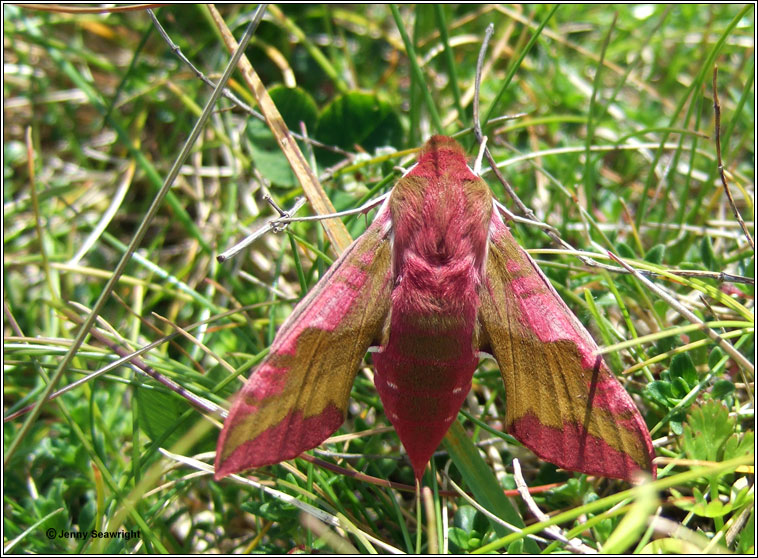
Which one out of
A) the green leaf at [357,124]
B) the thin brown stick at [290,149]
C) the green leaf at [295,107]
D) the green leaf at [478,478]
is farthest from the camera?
the green leaf at [357,124]

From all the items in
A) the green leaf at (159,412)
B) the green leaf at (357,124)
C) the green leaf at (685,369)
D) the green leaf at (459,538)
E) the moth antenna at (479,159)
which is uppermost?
the green leaf at (357,124)

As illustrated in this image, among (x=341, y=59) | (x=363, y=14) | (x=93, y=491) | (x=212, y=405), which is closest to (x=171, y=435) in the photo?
(x=212, y=405)

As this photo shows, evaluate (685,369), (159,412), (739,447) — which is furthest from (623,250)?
(159,412)

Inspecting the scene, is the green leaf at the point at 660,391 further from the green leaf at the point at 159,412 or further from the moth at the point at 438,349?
the green leaf at the point at 159,412

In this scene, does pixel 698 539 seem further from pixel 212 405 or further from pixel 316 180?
pixel 316 180

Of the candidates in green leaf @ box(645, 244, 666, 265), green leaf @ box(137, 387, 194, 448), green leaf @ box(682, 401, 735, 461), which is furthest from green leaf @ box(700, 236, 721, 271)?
green leaf @ box(137, 387, 194, 448)

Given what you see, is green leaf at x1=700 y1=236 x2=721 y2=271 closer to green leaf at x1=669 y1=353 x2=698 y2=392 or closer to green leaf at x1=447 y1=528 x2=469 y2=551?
green leaf at x1=669 y1=353 x2=698 y2=392

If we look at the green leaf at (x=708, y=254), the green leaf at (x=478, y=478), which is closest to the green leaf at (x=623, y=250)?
the green leaf at (x=708, y=254)
